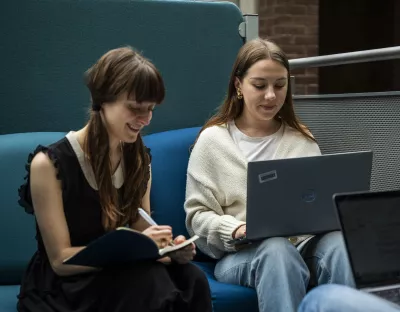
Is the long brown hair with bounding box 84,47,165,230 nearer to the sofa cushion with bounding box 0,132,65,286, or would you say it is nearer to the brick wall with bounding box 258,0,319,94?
the sofa cushion with bounding box 0,132,65,286

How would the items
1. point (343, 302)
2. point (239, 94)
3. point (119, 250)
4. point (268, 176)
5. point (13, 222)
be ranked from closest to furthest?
point (343, 302)
point (119, 250)
point (268, 176)
point (13, 222)
point (239, 94)

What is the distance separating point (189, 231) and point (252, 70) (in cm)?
60

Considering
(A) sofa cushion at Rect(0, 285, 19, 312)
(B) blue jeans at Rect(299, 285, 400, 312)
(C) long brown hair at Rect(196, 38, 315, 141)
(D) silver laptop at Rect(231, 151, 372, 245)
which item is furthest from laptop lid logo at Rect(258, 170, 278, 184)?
→ (B) blue jeans at Rect(299, 285, 400, 312)

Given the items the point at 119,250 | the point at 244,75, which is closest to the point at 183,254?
the point at 119,250

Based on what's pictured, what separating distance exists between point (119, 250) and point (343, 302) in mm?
946

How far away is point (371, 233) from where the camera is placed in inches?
54.2

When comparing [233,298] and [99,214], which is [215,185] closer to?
[233,298]

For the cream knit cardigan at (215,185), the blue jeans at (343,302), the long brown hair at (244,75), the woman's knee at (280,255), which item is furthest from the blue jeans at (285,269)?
the blue jeans at (343,302)

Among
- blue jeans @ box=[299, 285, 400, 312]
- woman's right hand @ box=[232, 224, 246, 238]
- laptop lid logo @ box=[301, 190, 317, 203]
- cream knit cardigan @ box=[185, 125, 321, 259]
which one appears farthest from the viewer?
cream knit cardigan @ box=[185, 125, 321, 259]

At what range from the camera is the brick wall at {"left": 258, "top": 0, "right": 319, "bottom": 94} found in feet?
17.2

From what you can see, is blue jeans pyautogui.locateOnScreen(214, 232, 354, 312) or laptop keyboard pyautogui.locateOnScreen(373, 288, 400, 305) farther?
blue jeans pyautogui.locateOnScreen(214, 232, 354, 312)

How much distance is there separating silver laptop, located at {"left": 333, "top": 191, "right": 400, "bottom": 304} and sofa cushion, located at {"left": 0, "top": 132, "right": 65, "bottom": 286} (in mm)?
1223

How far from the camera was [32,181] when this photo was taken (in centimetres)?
181

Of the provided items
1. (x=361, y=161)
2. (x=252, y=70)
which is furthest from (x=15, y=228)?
(x=361, y=161)
